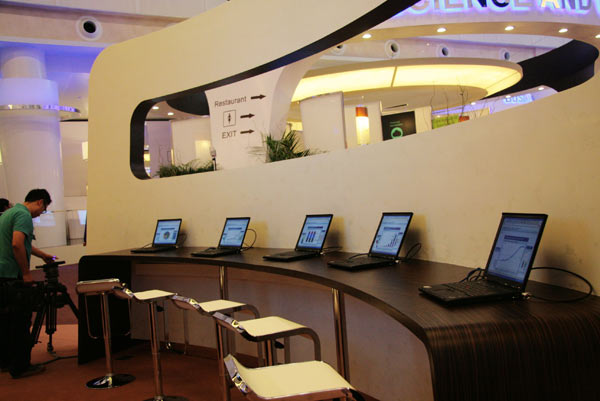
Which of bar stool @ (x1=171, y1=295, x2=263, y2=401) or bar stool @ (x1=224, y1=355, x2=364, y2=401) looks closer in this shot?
bar stool @ (x1=224, y1=355, x2=364, y2=401)

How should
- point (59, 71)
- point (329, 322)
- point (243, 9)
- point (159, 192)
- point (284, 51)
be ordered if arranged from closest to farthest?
point (329, 322)
point (284, 51)
point (243, 9)
point (159, 192)
point (59, 71)

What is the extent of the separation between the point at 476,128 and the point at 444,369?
3.83ft

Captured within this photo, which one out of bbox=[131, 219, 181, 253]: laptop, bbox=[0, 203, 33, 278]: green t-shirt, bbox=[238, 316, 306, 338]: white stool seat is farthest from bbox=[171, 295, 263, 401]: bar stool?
bbox=[0, 203, 33, 278]: green t-shirt

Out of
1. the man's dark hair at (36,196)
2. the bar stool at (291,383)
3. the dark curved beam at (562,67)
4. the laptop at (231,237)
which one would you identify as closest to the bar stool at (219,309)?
the bar stool at (291,383)

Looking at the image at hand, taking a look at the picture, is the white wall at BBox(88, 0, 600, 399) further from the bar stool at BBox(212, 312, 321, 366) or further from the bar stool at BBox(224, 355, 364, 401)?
the bar stool at BBox(224, 355, 364, 401)

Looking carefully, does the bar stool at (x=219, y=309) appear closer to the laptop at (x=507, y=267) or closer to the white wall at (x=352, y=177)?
the white wall at (x=352, y=177)

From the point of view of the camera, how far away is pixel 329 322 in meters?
2.98

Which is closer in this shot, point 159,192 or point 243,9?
point 243,9

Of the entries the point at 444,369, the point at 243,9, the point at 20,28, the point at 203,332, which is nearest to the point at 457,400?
the point at 444,369

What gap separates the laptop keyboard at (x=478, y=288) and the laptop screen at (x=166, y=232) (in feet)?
9.61

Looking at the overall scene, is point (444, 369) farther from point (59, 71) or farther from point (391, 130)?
point (59, 71)

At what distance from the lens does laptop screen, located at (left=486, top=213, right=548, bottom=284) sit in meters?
1.45

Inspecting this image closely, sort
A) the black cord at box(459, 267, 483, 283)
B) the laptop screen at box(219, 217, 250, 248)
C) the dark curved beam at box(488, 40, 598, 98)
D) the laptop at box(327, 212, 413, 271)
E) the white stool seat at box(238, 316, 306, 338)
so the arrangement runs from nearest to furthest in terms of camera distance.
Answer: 1. the black cord at box(459, 267, 483, 283)
2. the white stool seat at box(238, 316, 306, 338)
3. the laptop at box(327, 212, 413, 271)
4. the laptop screen at box(219, 217, 250, 248)
5. the dark curved beam at box(488, 40, 598, 98)

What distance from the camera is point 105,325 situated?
3396 millimetres
